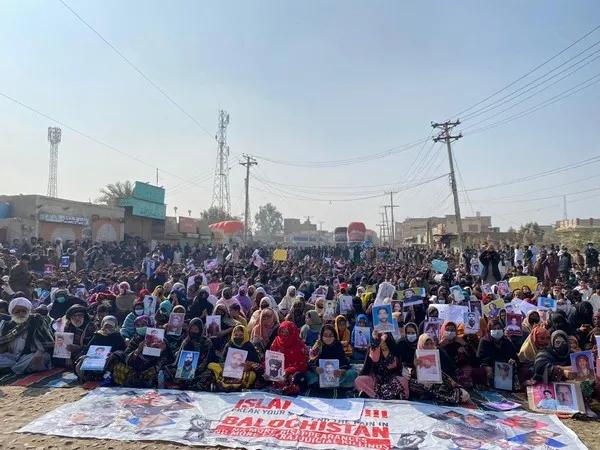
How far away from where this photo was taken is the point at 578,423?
5652 millimetres

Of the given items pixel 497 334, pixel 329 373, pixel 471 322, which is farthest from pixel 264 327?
pixel 497 334

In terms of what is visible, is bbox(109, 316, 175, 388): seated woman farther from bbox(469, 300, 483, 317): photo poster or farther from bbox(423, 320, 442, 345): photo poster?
bbox(469, 300, 483, 317): photo poster

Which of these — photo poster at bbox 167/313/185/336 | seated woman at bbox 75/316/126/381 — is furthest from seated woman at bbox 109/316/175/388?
photo poster at bbox 167/313/185/336

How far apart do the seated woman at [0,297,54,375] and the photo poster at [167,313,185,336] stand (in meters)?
1.97

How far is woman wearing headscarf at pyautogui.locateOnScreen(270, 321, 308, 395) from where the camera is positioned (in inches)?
262

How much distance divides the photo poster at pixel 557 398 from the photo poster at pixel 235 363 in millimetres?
4002

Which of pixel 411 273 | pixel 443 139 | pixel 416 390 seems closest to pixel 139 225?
pixel 443 139

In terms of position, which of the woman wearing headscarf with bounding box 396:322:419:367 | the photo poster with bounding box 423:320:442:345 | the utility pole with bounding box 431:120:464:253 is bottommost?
the woman wearing headscarf with bounding box 396:322:419:367

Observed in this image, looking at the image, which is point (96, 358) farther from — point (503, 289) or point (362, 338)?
point (503, 289)

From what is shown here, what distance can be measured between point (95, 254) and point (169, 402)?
46.1ft

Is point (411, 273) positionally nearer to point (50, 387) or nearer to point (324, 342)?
point (324, 342)

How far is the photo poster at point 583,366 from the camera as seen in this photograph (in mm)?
6249

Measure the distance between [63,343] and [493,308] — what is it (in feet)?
27.0

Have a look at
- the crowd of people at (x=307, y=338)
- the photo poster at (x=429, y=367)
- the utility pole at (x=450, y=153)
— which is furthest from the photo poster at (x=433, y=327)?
the utility pole at (x=450, y=153)
